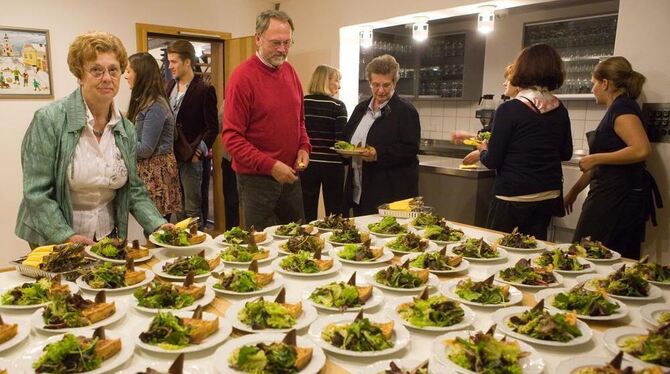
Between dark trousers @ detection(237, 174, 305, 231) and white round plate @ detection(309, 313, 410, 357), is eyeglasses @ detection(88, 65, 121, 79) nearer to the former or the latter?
dark trousers @ detection(237, 174, 305, 231)

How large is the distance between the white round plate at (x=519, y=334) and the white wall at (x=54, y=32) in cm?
399

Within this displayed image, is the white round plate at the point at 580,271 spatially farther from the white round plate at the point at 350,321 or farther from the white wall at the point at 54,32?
the white wall at the point at 54,32

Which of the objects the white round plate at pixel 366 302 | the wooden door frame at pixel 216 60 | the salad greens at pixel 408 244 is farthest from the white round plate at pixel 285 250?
the wooden door frame at pixel 216 60

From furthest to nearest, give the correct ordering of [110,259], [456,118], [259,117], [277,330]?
[456,118] < [259,117] < [110,259] < [277,330]

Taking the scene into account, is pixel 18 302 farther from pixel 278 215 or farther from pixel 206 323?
pixel 278 215

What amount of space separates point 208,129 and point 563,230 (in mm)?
3220

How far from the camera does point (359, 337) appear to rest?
1203 millimetres

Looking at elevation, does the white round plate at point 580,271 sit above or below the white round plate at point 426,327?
above

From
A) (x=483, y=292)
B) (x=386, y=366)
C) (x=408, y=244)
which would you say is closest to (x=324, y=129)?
(x=408, y=244)

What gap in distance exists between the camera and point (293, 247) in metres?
1.97

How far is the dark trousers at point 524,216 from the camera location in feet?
8.25

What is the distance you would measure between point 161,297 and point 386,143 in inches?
76.6

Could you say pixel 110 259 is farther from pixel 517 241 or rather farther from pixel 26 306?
Result: pixel 517 241

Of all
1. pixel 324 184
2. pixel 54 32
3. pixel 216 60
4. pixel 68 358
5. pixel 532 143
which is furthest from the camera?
pixel 216 60
